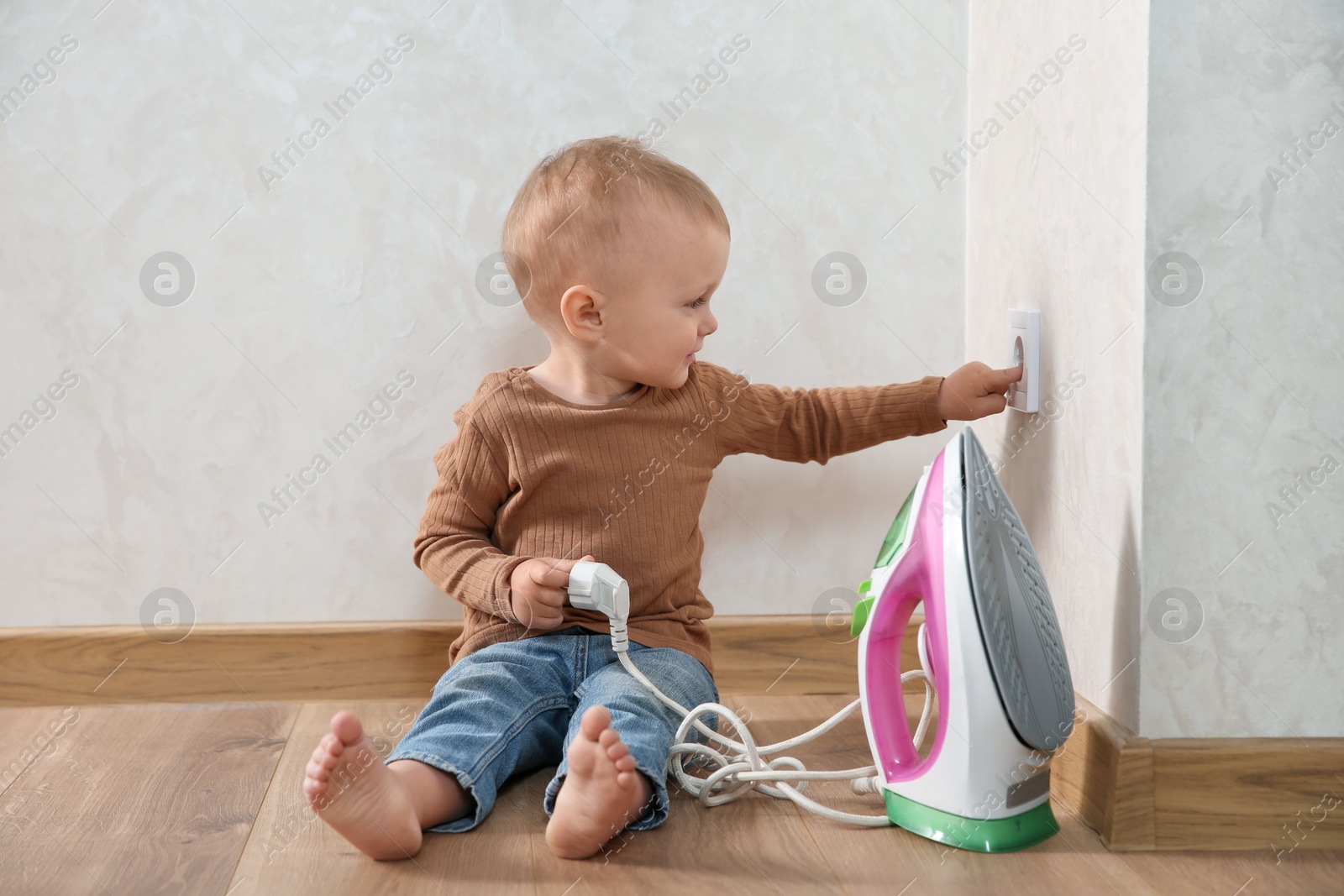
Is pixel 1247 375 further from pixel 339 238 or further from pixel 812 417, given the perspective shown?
pixel 339 238

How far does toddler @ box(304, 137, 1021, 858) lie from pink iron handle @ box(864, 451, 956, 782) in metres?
0.18

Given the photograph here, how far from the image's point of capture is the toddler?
0.98 m

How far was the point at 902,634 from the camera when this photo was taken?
88cm

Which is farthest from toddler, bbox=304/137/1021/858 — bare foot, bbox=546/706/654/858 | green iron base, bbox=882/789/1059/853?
green iron base, bbox=882/789/1059/853

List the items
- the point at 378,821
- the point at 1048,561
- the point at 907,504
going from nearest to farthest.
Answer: the point at 378,821, the point at 907,504, the point at 1048,561

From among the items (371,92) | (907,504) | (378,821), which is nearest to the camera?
(378,821)

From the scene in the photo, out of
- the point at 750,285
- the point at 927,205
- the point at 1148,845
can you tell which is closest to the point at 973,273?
the point at 927,205

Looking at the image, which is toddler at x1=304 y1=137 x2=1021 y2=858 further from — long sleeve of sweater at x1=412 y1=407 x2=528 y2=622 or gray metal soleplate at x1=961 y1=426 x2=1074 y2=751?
gray metal soleplate at x1=961 y1=426 x2=1074 y2=751

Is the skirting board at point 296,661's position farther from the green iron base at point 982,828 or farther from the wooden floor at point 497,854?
the green iron base at point 982,828

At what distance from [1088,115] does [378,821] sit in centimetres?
79

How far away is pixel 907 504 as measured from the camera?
0.90 metres

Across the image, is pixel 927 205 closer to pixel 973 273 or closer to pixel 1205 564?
pixel 973 273

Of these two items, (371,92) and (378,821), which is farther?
(371,92)

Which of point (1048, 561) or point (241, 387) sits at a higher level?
point (241, 387)
